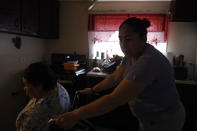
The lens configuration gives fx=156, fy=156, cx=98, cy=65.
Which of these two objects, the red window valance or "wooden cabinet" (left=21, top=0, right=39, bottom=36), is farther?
the red window valance

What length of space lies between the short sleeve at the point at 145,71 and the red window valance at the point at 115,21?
86.5 inches

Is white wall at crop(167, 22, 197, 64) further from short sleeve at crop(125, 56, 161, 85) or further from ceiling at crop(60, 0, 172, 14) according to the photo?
short sleeve at crop(125, 56, 161, 85)

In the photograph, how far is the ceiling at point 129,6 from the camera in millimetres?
2820

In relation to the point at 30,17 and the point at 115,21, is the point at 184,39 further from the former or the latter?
the point at 30,17

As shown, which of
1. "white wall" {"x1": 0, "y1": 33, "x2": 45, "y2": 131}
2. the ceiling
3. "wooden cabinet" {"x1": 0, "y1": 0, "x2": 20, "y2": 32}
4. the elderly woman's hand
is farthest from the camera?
the ceiling

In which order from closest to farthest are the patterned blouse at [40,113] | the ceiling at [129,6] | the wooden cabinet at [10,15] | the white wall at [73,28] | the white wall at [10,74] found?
the patterned blouse at [40,113] < the wooden cabinet at [10,15] < the white wall at [10,74] < the ceiling at [129,6] < the white wall at [73,28]

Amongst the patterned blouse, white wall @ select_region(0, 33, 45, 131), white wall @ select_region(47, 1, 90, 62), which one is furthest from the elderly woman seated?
white wall @ select_region(47, 1, 90, 62)

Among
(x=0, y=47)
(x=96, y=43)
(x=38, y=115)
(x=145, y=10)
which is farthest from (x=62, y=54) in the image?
(x=38, y=115)

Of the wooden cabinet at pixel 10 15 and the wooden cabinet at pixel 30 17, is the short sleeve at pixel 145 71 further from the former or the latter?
the wooden cabinet at pixel 30 17

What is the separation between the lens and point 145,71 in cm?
80

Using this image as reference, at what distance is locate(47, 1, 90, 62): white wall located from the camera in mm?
3123

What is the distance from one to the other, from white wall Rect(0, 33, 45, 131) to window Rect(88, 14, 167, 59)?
1167 mm

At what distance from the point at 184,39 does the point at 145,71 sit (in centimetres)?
232

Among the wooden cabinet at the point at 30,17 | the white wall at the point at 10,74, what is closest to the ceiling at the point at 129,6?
the wooden cabinet at the point at 30,17
